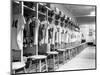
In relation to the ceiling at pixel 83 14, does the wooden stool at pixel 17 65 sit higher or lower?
lower

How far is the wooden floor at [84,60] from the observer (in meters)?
2.70

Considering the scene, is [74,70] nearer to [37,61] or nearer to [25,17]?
[37,61]

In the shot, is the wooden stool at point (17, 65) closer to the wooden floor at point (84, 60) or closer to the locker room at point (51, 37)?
the locker room at point (51, 37)

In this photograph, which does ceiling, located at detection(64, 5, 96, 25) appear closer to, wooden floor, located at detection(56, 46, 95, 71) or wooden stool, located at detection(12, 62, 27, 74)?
wooden floor, located at detection(56, 46, 95, 71)

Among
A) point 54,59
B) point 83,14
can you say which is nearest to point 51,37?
point 54,59

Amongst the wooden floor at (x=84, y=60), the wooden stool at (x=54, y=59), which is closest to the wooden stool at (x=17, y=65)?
the wooden stool at (x=54, y=59)

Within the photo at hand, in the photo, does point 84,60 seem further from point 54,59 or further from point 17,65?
point 17,65

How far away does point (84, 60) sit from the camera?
2.74 metres

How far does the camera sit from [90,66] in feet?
9.09

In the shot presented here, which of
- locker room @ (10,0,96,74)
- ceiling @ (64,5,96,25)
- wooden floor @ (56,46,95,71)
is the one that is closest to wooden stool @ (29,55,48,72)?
locker room @ (10,0,96,74)

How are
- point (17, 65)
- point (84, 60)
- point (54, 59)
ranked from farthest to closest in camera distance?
point (84, 60)
point (54, 59)
point (17, 65)

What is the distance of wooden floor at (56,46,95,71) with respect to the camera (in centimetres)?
270

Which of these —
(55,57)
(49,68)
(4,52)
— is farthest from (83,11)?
(4,52)

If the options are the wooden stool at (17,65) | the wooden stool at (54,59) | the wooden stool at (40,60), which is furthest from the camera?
the wooden stool at (54,59)
